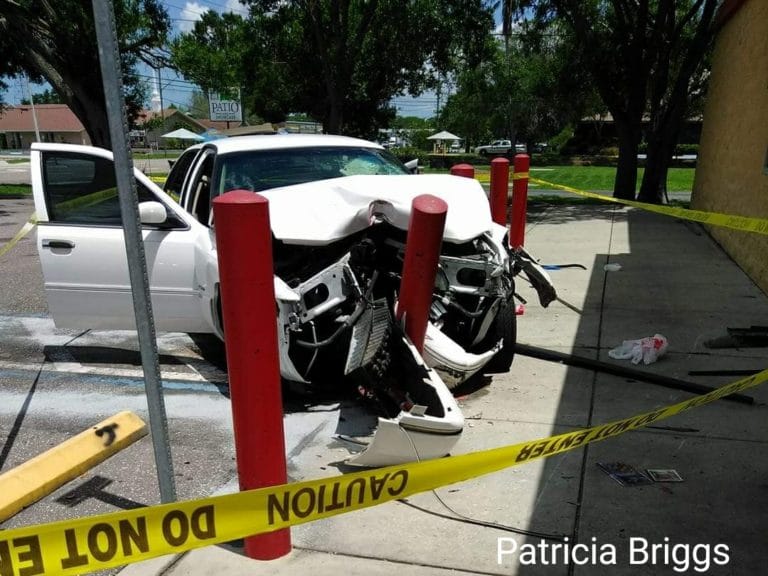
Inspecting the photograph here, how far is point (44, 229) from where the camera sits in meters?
4.69

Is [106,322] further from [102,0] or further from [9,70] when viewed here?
[9,70]

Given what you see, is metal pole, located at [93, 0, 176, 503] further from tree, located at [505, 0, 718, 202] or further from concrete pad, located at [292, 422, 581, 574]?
tree, located at [505, 0, 718, 202]

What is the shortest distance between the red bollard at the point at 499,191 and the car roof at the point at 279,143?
1.84 meters

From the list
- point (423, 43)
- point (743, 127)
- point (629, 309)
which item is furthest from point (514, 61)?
point (629, 309)

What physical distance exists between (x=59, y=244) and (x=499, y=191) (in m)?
4.61

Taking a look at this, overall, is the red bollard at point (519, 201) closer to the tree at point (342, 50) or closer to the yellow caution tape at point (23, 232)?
the yellow caution tape at point (23, 232)

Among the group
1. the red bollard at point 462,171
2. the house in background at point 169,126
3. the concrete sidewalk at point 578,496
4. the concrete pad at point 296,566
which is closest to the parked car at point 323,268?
the concrete sidewalk at point 578,496

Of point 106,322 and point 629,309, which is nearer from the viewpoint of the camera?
point 106,322

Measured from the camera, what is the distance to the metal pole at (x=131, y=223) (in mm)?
2393

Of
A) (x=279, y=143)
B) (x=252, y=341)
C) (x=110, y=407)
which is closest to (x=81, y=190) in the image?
(x=279, y=143)

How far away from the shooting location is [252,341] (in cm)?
252

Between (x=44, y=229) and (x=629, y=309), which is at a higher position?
(x=44, y=229)

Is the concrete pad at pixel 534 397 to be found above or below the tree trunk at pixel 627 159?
below

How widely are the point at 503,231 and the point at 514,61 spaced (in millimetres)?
51180
